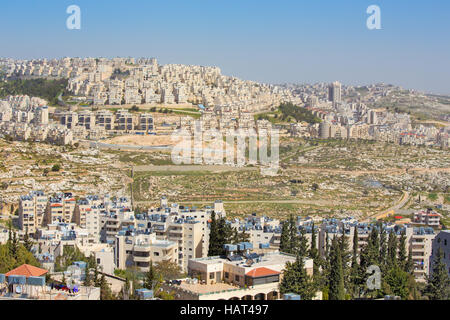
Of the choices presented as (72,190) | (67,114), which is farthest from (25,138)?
(72,190)

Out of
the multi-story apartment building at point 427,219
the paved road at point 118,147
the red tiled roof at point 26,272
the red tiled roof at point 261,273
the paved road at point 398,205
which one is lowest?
the paved road at point 398,205

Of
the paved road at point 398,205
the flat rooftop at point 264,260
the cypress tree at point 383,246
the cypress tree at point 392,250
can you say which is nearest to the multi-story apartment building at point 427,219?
the paved road at point 398,205

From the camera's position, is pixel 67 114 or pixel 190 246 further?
pixel 67 114

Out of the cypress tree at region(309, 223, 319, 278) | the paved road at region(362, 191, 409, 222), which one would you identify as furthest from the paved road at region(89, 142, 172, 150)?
the cypress tree at region(309, 223, 319, 278)

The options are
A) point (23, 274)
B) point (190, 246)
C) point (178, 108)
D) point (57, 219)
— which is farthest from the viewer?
point (178, 108)

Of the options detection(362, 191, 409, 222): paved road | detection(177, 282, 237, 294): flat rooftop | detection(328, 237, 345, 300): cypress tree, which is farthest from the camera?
detection(362, 191, 409, 222): paved road

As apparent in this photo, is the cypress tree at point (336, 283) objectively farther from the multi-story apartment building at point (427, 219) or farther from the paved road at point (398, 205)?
the paved road at point (398, 205)

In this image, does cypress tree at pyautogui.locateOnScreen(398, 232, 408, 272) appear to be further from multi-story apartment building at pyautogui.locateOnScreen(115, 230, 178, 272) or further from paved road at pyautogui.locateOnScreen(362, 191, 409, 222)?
paved road at pyautogui.locateOnScreen(362, 191, 409, 222)

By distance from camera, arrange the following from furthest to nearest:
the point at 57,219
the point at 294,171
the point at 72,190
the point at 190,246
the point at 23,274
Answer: the point at 294,171, the point at 72,190, the point at 57,219, the point at 190,246, the point at 23,274

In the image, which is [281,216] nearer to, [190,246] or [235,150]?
[190,246]
